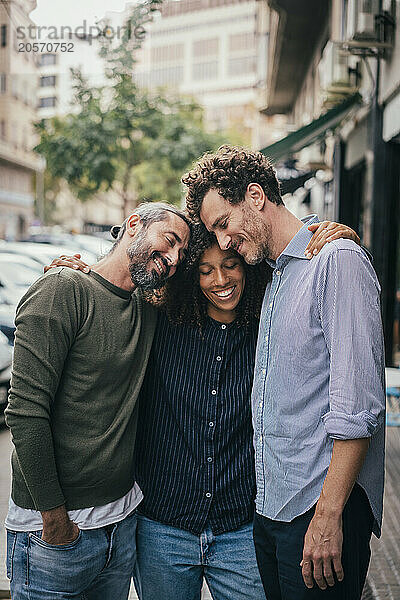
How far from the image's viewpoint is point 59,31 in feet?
17.2

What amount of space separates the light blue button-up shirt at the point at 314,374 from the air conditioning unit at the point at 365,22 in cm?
587

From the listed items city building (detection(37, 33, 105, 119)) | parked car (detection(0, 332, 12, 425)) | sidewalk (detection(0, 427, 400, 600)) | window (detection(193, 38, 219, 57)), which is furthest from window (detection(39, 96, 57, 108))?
window (detection(193, 38, 219, 57))

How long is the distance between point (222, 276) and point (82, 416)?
0.67 metres

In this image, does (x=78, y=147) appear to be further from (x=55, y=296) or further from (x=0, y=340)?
(x=55, y=296)

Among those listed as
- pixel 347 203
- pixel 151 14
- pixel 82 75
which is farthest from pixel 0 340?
pixel 82 75

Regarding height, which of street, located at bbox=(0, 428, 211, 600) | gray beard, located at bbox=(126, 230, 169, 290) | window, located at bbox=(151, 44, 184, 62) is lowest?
street, located at bbox=(0, 428, 211, 600)

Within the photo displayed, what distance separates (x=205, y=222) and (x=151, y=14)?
456cm

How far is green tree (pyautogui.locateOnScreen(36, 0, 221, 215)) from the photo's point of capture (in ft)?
57.9

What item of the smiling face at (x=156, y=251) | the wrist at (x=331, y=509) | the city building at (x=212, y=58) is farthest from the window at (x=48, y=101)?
the city building at (x=212, y=58)

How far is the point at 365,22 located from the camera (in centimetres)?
756

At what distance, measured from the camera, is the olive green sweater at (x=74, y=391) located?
225cm

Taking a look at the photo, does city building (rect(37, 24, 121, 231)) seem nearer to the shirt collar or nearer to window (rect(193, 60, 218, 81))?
the shirt collar

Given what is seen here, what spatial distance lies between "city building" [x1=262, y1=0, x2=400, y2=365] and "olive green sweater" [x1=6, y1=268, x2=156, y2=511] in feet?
18.0

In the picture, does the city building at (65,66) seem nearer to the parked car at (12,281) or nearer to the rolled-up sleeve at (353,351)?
the parked car at (12,281)
